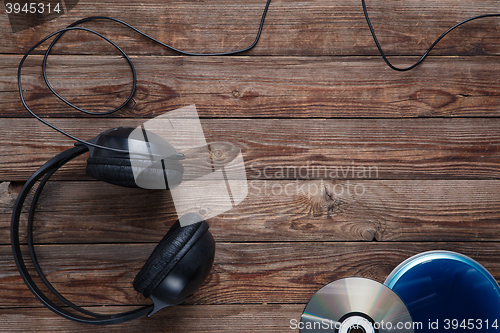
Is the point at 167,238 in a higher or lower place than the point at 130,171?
lower

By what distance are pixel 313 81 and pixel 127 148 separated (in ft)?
1.48

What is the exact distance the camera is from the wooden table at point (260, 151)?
750mm

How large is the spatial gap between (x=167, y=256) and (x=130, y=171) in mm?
177

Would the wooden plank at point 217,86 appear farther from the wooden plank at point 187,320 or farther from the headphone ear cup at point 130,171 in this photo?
the wooden plank at point 187,320

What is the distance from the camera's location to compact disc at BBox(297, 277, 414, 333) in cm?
67

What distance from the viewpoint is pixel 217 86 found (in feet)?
2.49

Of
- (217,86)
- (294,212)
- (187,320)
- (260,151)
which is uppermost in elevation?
(217,86)

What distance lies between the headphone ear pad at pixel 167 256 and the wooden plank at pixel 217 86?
0.96 feet

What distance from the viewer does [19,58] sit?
754mm

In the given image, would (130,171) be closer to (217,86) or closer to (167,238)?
(167,238)

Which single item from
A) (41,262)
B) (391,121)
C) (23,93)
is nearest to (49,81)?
(23,93)

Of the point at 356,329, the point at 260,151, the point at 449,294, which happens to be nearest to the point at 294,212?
the point at 260,151

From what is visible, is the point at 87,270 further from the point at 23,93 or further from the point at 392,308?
the point at 392,308

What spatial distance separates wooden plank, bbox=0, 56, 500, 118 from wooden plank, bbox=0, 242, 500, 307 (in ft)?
1.06
